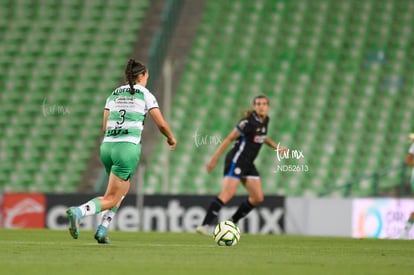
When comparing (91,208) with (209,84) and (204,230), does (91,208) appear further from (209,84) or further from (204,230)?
(209,84)

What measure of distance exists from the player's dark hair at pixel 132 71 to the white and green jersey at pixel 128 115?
0.19ft

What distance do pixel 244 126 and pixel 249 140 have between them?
0.99 ft

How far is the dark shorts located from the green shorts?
397 cm

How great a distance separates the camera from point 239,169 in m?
14.8

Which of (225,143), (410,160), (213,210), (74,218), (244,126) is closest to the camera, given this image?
(74,218)

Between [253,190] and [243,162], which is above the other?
[243,162]

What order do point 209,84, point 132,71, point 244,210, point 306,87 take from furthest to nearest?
point 209,84 → point 306,87 → point 244,210 → point 132,71

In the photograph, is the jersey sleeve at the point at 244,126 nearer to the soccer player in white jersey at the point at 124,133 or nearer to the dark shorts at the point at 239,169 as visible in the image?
the dark shorts at the point at 239,169

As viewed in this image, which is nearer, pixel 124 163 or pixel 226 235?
pixel 124 163

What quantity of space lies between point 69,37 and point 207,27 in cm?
348

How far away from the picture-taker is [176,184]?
2270 centimetres

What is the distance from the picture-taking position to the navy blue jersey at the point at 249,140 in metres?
14.7

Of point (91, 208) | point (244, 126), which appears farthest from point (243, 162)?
point (91, 208)

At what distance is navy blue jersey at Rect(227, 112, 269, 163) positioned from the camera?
14.7 metres
